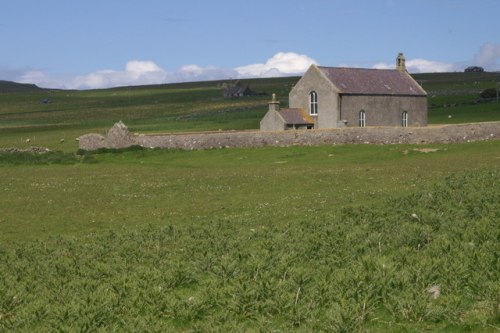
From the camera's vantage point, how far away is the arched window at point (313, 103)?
64.8 meters

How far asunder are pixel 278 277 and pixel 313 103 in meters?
52.3

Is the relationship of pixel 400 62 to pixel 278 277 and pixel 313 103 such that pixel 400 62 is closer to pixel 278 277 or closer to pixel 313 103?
pixel 313 103

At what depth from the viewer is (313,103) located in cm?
6500

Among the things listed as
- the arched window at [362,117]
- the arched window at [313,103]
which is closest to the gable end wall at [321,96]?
the arched window at [313,103]

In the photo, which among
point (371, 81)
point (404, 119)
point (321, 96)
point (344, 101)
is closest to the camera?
point (344, 101)

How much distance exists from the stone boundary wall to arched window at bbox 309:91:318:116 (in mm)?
9691

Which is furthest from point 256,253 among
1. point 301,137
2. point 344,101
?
point 344,101

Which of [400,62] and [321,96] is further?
[400,62]

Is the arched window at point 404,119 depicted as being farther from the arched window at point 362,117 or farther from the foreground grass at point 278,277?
the foreground grass at point 278,277

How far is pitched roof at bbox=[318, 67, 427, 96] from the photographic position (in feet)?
211

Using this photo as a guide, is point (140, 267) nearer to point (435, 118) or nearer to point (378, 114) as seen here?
point (378, 114)

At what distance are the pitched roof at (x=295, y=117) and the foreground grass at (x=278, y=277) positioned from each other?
42.7m

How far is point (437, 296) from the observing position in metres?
11.5

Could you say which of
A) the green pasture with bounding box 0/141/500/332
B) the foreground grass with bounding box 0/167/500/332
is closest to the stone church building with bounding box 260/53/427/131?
the green pasture with bounding box 0/141/500/332
